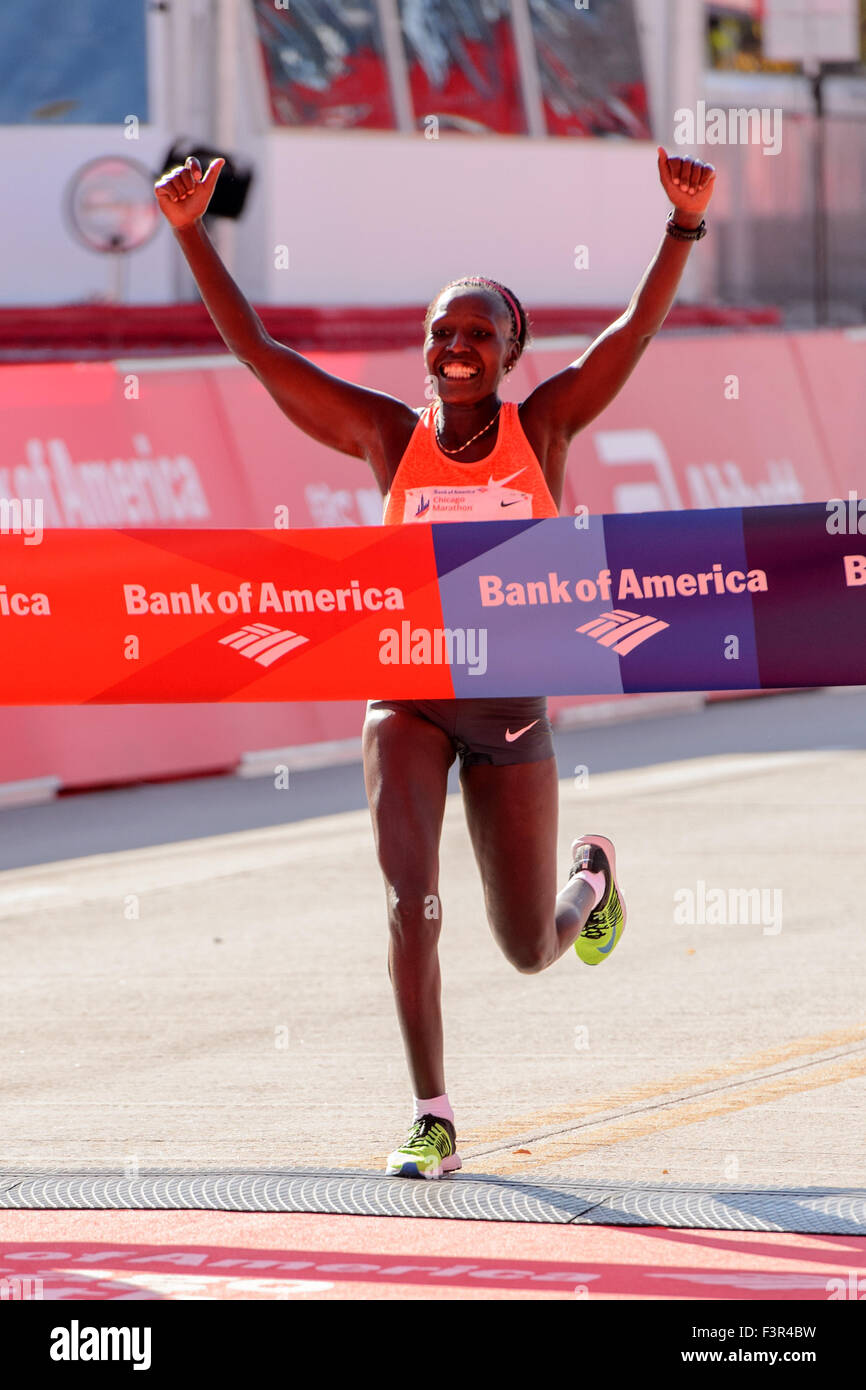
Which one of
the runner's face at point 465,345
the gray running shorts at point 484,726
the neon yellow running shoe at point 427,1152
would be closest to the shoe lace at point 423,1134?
the neon yellow running shoe at point 427,1152

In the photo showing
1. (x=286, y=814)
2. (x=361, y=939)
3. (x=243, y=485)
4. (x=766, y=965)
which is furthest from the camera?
(x=243, y=485)

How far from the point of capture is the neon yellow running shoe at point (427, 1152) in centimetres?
585

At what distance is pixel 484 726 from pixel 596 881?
3.59ft

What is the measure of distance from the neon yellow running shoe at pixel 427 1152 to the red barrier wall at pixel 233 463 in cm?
705

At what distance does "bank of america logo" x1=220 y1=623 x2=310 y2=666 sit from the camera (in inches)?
247

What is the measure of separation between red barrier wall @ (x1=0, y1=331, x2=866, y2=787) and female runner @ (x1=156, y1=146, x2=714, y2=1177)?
6712 mm

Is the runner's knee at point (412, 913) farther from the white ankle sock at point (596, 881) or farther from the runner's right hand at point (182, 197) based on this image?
the runner's right hand at point (182, 197)

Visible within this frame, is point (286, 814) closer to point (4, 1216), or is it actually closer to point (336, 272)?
point (4, 1216)

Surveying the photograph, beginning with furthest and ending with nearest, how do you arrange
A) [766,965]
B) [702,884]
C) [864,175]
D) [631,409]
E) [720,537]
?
[864,175]
[631,409]
[702,884]
[766,965]
[720,537]

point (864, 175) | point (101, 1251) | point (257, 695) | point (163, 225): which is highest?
point (864, 175)

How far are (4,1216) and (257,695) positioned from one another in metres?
1.52

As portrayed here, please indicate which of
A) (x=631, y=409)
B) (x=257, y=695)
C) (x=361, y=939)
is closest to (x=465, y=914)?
(x=361, y=939)

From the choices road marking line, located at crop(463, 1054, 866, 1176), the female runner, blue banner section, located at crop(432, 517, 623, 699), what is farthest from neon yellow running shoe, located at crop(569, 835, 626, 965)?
blue banner section, located at crop(432, 517, 623, 699)

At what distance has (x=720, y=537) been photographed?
19.9 feet
